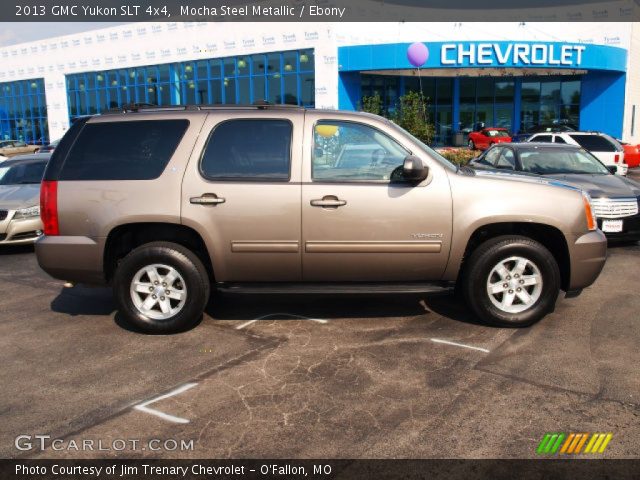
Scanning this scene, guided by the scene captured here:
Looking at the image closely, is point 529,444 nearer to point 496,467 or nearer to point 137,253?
point 496,467

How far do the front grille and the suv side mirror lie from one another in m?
4.31

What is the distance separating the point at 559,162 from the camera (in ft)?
29.6

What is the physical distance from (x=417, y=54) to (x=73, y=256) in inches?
900

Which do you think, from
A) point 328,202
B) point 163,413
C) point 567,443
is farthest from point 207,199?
point 567,443

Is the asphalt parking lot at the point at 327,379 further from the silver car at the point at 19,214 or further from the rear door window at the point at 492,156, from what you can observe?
the rear door window at the point at 492,156

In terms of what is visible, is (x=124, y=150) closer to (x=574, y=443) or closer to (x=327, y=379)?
(x=327, y=379)

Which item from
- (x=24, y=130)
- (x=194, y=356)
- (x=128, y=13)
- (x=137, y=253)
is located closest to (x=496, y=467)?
(x=194, y=356)

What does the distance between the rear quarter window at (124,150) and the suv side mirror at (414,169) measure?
197 cm

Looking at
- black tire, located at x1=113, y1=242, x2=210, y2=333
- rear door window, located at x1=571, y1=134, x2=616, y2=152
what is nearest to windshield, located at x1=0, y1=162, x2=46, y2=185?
black tire, located at x1=113, y1=242, x2=210, y2=333

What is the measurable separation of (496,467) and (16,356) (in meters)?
3.79

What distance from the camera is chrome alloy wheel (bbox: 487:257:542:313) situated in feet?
16.0

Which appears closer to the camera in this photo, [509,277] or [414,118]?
[509,277]

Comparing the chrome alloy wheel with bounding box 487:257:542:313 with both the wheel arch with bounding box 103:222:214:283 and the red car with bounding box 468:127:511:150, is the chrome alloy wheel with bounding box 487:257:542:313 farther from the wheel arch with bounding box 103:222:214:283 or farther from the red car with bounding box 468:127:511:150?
the red car with bounding box 468:127:511:150

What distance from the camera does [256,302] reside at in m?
5.88
